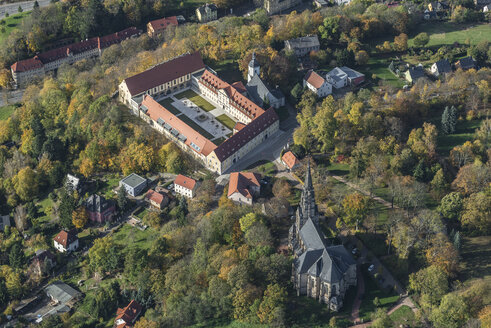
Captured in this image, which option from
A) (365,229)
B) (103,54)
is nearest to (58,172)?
(103,54)

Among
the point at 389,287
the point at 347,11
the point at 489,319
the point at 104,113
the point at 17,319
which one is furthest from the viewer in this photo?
the point at 347,11

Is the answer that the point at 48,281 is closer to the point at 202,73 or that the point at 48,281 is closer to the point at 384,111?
the point at 202,73

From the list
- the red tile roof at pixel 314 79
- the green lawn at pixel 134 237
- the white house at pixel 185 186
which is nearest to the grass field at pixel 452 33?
the red tile roof at pixel 314 79

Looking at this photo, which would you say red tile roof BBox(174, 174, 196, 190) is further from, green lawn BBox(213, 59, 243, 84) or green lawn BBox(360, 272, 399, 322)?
green lawn BBox(360, 272, 399, 322)

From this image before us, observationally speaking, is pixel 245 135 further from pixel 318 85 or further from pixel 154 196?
pixel 318 85

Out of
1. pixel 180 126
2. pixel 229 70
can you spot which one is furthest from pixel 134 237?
pixel 229 70
